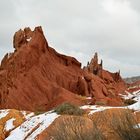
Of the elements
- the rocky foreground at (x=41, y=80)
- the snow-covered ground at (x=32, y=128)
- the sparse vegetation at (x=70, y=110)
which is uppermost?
the rocky foreground at (x=41, y=80)

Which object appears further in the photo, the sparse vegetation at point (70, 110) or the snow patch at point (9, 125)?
the snow patch at point (9, 125)

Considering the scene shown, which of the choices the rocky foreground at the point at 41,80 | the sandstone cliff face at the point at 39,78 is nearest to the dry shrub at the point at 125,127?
the rocky foreground at the point at 41,80

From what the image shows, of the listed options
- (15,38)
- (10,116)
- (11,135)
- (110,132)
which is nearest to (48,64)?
(15,38)

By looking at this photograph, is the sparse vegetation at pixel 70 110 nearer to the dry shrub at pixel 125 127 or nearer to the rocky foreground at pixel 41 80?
the dry shrub at pixel 125 127

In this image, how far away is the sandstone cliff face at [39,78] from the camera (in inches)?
2707

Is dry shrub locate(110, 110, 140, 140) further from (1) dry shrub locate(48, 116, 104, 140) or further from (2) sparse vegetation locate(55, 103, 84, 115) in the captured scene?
(2) sparse vegetation locate(55, 103, 84, 115)

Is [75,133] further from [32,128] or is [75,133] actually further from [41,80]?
[41,80]

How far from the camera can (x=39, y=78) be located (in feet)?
246

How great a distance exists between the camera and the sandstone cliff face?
226ft

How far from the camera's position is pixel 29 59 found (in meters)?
76.1

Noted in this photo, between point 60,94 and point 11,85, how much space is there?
8561 millimetres

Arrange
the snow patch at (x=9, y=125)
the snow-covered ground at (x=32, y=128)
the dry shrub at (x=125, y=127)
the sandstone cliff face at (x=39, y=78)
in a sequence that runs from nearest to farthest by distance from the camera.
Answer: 1. the dry shrub at (x=125, y=127)
2. the snow-covered ground at (x=32, y=128)
3. the snow patch at (x=9, y=125)
4. the sandstone cliff face at (x=39, y=78)

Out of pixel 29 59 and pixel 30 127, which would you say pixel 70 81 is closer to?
pixel 29 59

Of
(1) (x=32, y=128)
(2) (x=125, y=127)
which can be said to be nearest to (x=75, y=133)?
(2) (x=125, y=127)
